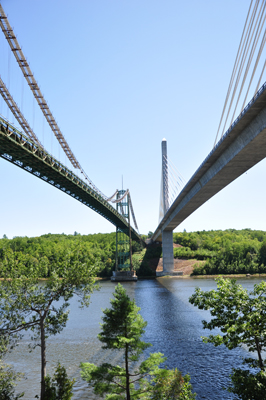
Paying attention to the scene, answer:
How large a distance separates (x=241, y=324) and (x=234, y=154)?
576 inches

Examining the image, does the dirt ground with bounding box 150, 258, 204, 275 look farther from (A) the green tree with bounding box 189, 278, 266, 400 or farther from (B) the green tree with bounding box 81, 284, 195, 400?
(A) the green tree with bounding box 189, 278, 266, 400

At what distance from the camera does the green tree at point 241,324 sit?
8758 mm

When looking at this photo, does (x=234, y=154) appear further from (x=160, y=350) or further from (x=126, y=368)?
(x=126, y=368)

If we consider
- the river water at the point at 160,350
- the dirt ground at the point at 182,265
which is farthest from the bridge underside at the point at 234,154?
the dirt ground at the point at 182,265

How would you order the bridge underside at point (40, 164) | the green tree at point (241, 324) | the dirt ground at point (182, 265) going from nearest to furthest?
the green tree at point (241, 324) → the bridge underside at point (40, 164) → the dirt ground at point (182, 265)

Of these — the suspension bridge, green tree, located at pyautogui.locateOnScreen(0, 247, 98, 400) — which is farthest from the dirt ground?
green tree, located at pyautogui.locateOnScreen(0, 247, 98, 400)

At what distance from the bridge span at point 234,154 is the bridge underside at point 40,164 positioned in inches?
513

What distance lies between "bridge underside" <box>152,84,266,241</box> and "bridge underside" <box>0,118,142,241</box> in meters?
13.0

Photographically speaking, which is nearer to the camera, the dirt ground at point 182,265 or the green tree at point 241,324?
the green tree at point 241,324

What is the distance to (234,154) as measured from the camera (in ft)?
71.1

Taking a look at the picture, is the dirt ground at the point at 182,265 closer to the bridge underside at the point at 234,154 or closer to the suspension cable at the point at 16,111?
the bridge underside at the point at 234,154

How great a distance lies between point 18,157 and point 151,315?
17.5m

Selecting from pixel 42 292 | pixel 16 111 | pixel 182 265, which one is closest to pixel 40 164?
pixel 16 111

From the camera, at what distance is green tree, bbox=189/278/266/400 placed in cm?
876
